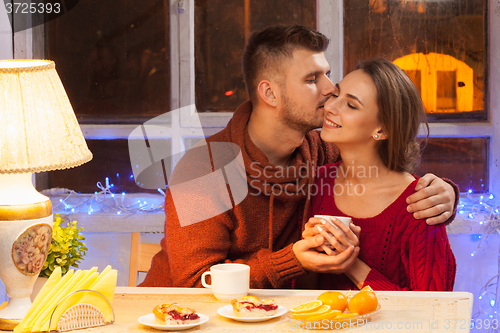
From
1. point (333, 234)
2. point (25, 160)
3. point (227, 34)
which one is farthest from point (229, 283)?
point (227, 34)

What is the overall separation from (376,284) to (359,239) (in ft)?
0.56

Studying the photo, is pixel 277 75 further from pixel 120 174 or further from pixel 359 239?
pixel 120 174

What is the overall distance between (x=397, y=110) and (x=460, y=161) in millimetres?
1213

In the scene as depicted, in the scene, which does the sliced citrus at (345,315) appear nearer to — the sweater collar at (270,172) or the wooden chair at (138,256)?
the sweater collar at (270,172)

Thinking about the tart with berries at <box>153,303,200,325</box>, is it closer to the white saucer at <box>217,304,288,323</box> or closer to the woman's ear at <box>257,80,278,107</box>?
the white saucer at <box>217,304,288,323</box>

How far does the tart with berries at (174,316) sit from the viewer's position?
94cm

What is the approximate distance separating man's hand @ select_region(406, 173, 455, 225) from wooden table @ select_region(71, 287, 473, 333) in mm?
281

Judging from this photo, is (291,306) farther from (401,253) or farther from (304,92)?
(304,92)

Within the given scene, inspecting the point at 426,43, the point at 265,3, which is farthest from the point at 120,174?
the point at 426,43

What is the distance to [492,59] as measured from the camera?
240 cm

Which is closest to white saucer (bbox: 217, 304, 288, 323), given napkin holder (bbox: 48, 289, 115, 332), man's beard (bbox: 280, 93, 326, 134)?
napkin holder (bbox: 48, 289, 115, 332)

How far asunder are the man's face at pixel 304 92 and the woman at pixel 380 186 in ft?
0.34

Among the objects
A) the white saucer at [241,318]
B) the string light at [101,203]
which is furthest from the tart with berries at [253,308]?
the string light at [101,203]

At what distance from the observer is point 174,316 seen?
3.12 feet
